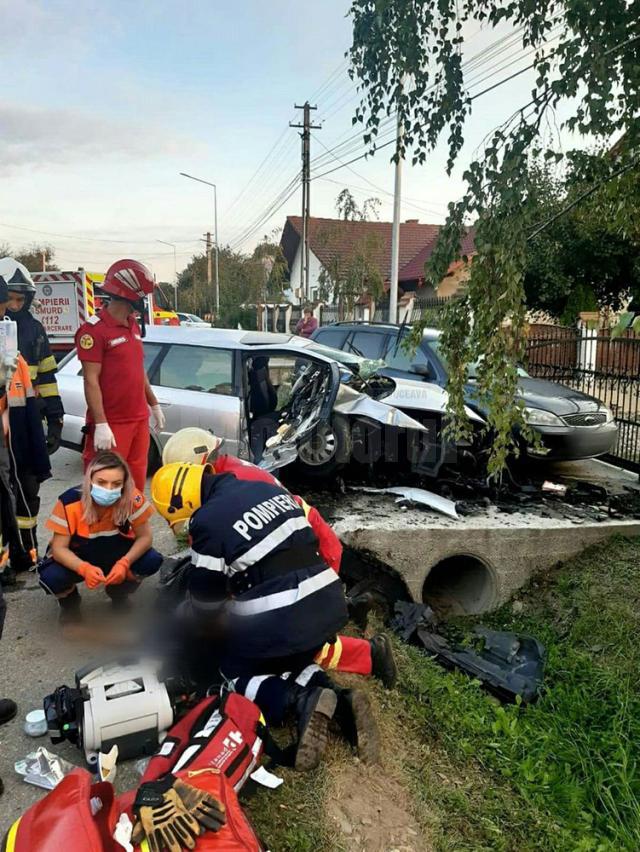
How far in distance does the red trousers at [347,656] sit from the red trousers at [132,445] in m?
1.70

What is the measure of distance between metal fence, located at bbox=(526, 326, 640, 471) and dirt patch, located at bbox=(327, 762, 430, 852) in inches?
180

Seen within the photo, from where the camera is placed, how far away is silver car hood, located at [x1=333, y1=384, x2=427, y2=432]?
18.6 ft

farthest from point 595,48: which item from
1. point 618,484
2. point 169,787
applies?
point 618,484

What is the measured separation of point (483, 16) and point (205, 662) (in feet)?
12.3

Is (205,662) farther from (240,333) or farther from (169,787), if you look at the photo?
(240,333)

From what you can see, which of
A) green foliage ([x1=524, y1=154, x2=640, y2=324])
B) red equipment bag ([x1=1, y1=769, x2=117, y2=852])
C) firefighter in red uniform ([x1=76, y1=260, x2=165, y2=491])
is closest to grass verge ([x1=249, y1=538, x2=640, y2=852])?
red equipment bag ([x1=1, y1=769, x2=117, y2=852])

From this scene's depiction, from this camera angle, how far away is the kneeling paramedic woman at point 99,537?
3.33m

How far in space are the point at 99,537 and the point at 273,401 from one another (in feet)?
11.0

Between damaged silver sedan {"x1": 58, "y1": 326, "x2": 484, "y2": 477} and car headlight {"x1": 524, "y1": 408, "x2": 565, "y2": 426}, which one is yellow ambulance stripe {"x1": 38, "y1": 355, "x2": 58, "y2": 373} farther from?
car headlight {"x1": 524, "y1": 408, "x2": 565, "y2": 426}

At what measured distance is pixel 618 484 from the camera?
6574 millimetres

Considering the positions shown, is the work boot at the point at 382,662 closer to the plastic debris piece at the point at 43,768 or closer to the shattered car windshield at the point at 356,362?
the plastic debris piece at the point at 43,768

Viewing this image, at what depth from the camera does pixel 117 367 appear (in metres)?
4.02

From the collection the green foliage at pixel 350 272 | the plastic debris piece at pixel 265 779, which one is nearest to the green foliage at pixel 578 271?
the green foliage at pixel 350 272

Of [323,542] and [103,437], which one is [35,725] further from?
[103,437]
